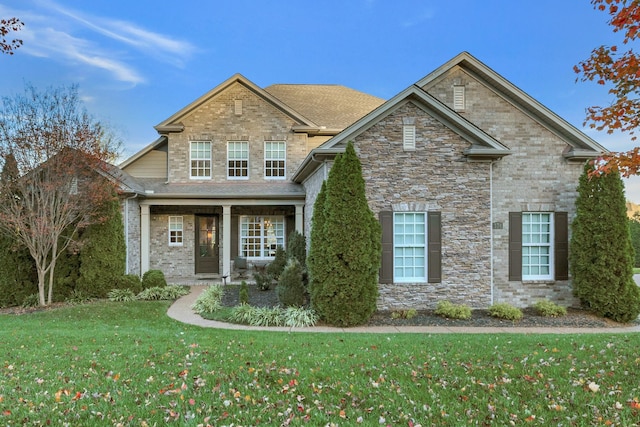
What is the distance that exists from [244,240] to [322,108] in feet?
24.4

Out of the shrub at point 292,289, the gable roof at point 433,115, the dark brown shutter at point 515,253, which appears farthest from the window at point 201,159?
the dark brown shutter at point 515,253

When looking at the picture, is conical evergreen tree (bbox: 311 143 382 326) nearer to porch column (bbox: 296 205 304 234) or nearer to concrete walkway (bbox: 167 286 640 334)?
concrete walkway (bbox: 167 286 640 334)

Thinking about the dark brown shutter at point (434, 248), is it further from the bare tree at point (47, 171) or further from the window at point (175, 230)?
the window at point (175, 230)

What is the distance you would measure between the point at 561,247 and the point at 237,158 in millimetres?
12033

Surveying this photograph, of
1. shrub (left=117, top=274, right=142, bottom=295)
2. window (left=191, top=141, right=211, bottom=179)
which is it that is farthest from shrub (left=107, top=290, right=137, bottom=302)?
window (left=191, top=141, right=211, bottom=179)

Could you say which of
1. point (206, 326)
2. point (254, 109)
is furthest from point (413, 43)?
Answer: point (206, 326)

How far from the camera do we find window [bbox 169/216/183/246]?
1678 cm

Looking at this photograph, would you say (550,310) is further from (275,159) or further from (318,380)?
(275,159)

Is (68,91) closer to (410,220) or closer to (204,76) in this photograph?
(204,76)

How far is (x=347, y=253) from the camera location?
30.7 feet

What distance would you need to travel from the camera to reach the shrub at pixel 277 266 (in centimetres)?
1491

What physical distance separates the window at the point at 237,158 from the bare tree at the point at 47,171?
5.27 m

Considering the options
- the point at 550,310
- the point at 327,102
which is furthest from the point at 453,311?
the point at 327,102

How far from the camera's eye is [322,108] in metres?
19.2
